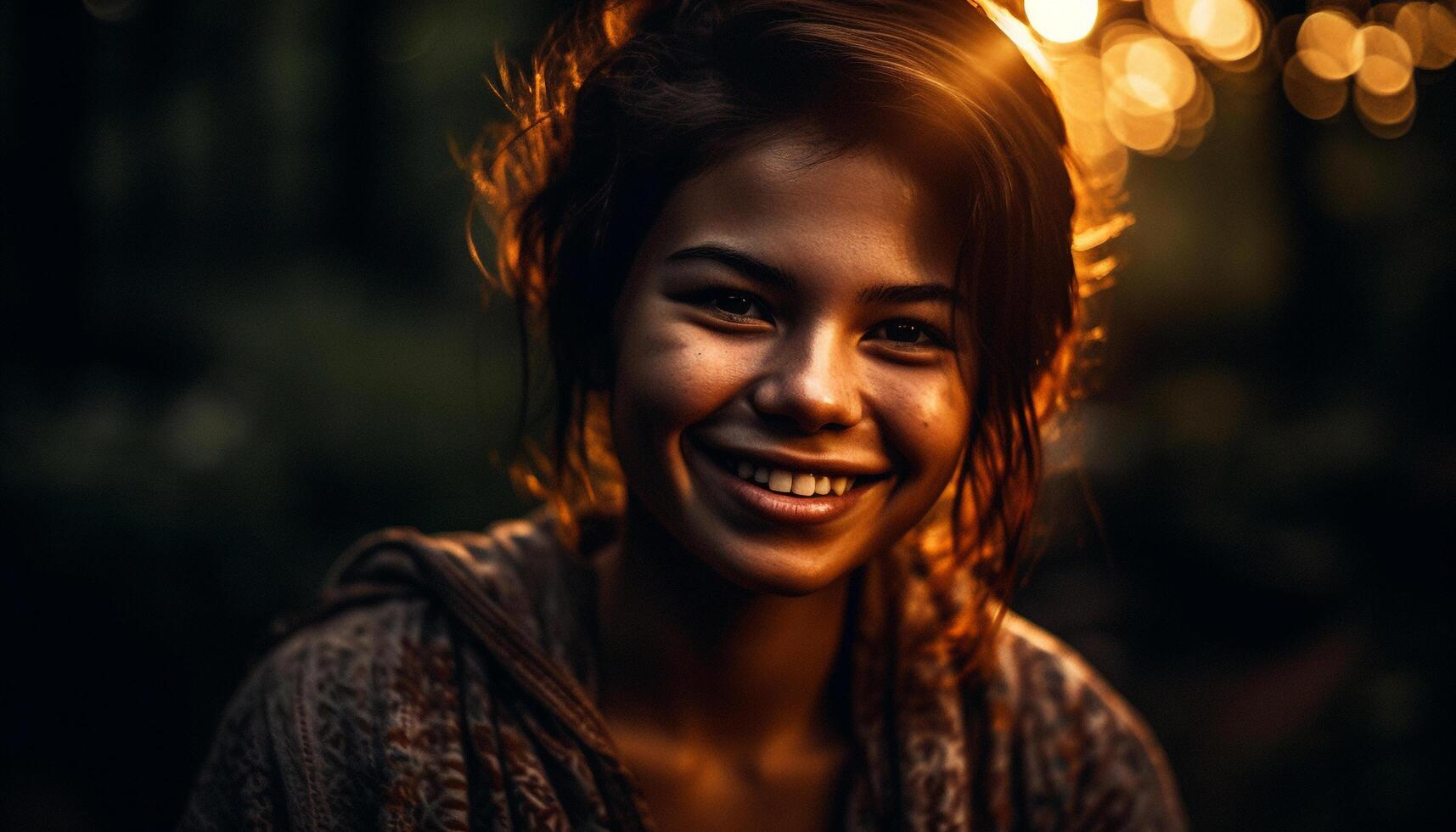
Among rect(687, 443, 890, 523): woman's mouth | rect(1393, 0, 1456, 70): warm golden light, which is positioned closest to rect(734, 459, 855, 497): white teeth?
rect(687, 443, 890, 523): woman's mouth

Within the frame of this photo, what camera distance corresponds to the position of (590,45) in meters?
1.59

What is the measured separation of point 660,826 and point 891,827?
0.35 m

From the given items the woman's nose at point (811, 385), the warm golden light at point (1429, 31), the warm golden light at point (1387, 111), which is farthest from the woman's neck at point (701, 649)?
the warm golden light at point (1387, 111)

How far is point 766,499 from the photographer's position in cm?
134

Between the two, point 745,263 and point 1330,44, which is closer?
point 745,263

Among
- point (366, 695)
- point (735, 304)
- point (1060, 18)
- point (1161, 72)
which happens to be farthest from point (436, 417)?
point (1161, 72)

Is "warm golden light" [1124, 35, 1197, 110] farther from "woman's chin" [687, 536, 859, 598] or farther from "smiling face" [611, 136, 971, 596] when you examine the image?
"woman's chin" [687, 536, 859, 598]

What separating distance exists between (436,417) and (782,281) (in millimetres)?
4785

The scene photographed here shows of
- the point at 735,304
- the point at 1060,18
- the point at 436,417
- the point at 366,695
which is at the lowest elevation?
the point at 436,417

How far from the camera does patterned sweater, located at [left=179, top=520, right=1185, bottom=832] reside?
1.46 m

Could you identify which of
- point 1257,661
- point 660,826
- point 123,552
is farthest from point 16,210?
point 1257,661

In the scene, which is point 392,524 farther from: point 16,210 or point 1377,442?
point 1377,442

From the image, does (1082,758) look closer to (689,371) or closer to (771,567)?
(771,567)

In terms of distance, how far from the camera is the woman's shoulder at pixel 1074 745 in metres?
1.69
